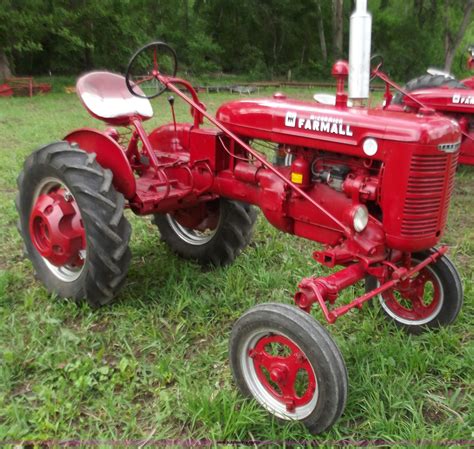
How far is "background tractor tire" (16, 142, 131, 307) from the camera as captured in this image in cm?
286

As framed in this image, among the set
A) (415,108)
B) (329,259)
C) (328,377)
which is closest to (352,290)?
(329,259)

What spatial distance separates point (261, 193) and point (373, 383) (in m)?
1.18

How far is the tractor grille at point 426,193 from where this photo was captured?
2.29 m

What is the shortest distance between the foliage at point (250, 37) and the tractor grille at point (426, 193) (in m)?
19.5

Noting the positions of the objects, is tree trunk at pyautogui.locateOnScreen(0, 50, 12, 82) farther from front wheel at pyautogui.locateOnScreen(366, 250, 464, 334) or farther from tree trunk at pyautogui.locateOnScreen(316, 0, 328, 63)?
front wheel at pyautogui.locateOnScreen(366, 250, 464, 334)

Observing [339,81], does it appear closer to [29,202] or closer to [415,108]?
[29,202]

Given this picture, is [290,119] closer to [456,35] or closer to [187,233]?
[187,233]

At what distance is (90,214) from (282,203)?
1.08m

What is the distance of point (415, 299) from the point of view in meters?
2.95

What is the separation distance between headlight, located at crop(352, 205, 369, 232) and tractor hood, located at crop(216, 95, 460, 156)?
10.9 inches

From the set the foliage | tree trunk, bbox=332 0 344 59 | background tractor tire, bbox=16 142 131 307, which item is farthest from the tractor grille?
tree trunk, bbox=332 0 344 59

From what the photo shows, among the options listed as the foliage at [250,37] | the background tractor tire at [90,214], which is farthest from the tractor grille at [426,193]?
the foliage at [250,37]

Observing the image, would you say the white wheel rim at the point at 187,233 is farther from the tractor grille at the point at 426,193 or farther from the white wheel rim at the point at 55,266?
the tractor grille at the point at 426,193

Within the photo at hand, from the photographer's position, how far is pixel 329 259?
2500 millimetres
